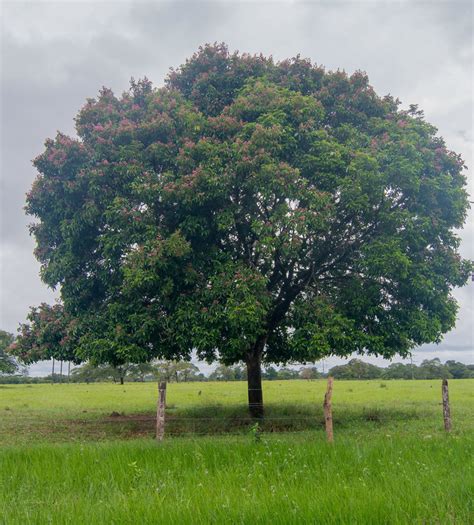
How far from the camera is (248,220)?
581 inches

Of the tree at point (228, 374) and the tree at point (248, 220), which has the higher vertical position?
the tree at point (248, 220)

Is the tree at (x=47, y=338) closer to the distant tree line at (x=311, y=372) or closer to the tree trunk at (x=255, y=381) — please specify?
the tree trunk at (x=255, y=381)

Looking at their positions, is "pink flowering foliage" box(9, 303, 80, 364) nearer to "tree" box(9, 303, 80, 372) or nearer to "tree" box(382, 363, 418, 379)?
"tree" box(9, 303, 80, 372)

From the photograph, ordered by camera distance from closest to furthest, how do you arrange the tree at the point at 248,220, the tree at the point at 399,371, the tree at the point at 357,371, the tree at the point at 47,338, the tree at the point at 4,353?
the tree at the point at 248,220
the tree at the point at 47,338
the tree at the point at 4,353
the tree at the point at 357,371
the tree at the point at 399,371

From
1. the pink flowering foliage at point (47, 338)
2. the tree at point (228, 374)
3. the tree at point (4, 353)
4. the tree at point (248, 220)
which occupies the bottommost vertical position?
the tree at point (228, 374)

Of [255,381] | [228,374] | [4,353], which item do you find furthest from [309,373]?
[255,381]

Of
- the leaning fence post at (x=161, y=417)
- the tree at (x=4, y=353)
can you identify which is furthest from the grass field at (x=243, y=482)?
the tree at (x=4, y=353)

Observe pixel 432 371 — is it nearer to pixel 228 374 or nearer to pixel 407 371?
pixel 407 371

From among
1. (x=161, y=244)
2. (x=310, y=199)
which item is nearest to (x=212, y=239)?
(x=161, y=244)

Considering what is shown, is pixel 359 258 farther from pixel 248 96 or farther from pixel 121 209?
pixel 121 209

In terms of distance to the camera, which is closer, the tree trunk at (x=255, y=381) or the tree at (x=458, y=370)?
the tree trunk at (x=255, y=381)

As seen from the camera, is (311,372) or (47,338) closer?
(47,338)

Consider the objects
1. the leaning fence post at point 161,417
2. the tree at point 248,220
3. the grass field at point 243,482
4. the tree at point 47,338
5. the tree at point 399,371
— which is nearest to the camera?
the grass field at point 243,482

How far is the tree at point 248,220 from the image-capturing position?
13.1 m
